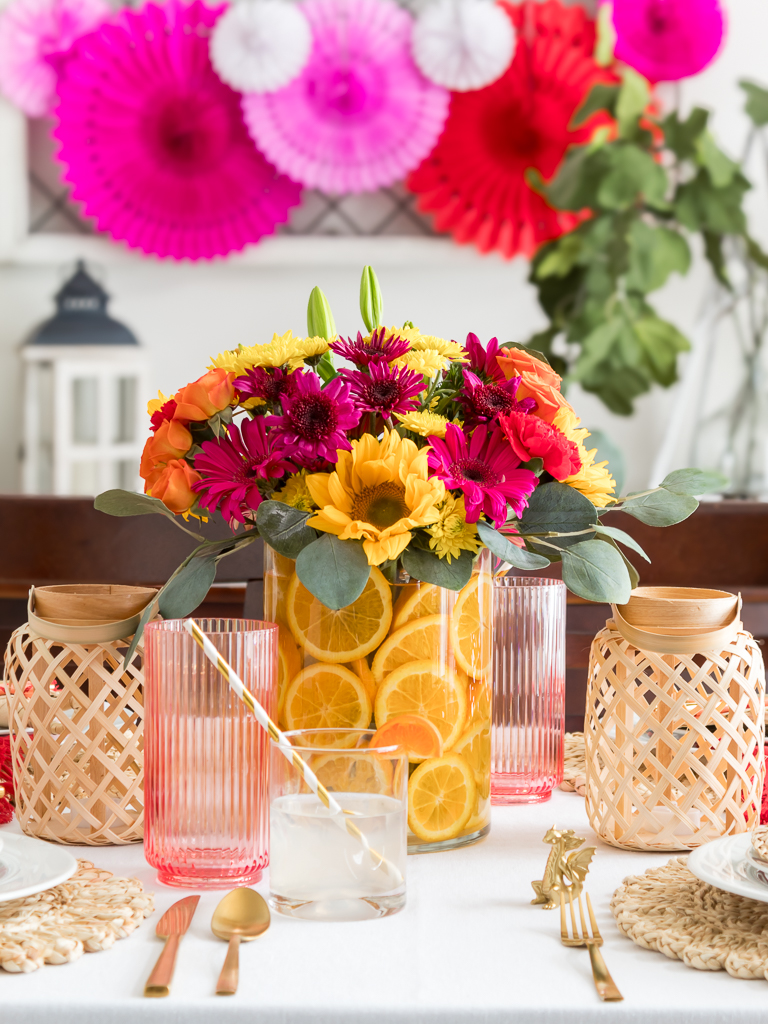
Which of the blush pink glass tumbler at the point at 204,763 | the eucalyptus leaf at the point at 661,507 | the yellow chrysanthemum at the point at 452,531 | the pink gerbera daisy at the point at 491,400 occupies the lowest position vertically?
the blush pink glass tumbler at the point at 204,763

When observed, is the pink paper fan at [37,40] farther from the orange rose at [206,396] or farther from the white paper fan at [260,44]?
the orange rose at [206,396]

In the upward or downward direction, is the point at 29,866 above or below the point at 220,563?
below

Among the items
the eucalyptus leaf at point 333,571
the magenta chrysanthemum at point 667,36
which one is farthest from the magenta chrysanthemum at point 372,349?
the magenta chrysanthemum at point 667,36

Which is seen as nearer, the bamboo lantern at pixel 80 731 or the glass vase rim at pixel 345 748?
the glass vase rim at pixel 345 748

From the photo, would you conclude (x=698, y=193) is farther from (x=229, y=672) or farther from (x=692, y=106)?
(x=229, y=672)

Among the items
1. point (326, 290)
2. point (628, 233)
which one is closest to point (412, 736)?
point (628, 233)

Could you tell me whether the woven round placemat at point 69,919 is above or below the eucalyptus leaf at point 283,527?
below

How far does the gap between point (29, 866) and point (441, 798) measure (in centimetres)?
23

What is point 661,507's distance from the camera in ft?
2.20

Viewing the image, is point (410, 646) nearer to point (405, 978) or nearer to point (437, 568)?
point (437, 568)

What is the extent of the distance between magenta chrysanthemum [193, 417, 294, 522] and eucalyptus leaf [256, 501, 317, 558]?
1 centimetres

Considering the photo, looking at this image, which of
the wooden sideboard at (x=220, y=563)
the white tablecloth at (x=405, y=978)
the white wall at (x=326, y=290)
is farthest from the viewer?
the white wall at (x=326, y=290)

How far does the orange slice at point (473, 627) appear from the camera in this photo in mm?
618

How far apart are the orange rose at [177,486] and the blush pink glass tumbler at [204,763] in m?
0.09
